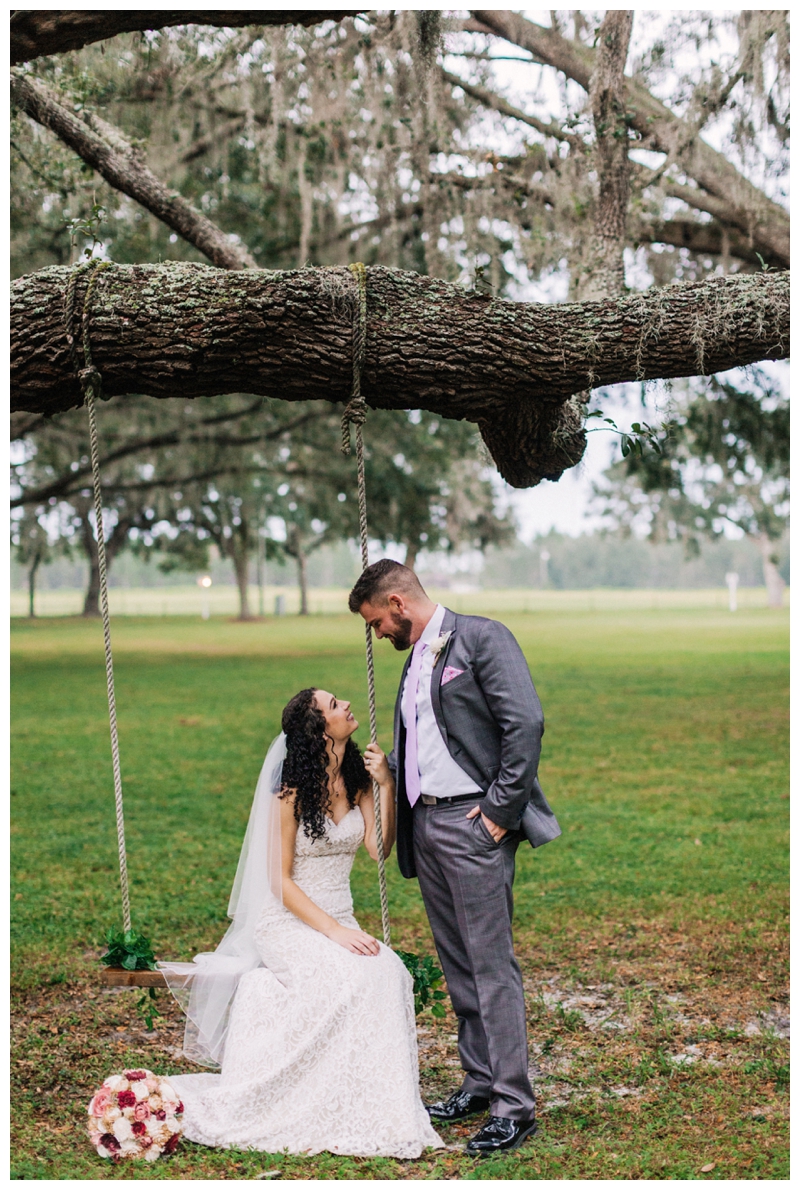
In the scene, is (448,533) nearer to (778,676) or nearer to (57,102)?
(778,676)

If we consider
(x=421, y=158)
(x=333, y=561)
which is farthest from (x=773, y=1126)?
(x=333, y=561)

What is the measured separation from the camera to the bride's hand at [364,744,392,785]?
12.3ft

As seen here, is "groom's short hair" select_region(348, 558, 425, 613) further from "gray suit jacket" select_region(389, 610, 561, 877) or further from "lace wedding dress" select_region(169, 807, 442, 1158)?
"lace wedding dress" select_region(169, 807, 442, 1158)

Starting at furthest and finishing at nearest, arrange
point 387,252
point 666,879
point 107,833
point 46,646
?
point 46,646 → point 387,252 → point 107,833 → point 666,879

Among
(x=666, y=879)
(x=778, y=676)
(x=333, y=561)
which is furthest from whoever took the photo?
(x=333, y=561)

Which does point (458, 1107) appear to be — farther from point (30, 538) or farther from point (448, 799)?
point (30, 538)

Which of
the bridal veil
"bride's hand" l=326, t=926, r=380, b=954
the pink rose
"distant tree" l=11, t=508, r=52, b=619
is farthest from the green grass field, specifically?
"distant tree" l=11, t=508, r=52, b=619

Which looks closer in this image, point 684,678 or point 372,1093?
point 372,1093

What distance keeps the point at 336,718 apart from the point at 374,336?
50.2 inches

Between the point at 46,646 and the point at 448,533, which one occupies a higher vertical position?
the point at 448,533

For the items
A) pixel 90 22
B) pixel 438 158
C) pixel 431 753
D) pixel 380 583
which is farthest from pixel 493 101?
pixel 431 753

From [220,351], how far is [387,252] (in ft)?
26.3

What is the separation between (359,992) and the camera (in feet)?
11.7

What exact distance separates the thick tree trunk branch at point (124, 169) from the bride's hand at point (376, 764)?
2905mm
